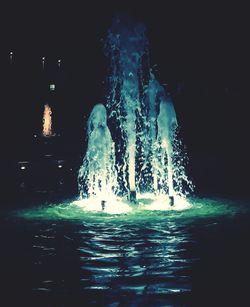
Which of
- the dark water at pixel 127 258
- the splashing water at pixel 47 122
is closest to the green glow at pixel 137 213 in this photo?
the dark water at pixel 127 258

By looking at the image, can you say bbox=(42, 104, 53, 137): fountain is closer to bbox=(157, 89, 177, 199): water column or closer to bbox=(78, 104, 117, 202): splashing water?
bbox=(78, 104, 117, 202): splashing water

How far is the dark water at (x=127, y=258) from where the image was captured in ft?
18.9

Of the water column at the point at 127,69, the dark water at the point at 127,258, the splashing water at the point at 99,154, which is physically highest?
the water column at the point at 127,69

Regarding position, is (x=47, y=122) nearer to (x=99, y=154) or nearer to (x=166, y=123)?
(x=99, y=154)

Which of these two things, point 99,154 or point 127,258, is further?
point 99,154

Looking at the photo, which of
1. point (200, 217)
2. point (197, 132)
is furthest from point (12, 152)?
point (200, 217)

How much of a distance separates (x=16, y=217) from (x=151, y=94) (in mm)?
9081

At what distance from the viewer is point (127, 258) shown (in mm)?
7570

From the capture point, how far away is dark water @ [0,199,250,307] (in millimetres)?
5773

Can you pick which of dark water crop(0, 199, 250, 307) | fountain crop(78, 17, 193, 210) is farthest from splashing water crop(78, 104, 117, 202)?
dark water crop(0, 199, 250, 307)

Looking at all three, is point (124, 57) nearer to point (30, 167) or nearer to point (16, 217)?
point (16, 217)

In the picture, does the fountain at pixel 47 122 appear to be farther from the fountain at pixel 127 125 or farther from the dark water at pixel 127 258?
the dark water at pixel 127 258

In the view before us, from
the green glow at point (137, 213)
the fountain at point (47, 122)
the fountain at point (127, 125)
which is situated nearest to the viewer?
the green glow at point (137, 213)

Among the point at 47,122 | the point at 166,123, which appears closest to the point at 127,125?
the point at 166,123
